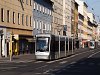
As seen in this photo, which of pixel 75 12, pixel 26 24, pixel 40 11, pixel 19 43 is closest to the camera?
pixel 19 43

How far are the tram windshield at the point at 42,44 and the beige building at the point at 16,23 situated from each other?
3771 millimetres

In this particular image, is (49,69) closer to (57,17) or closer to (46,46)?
(46,46)

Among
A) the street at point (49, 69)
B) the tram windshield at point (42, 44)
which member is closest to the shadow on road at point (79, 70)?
the street at point (49, 69)

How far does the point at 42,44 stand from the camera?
44438mm

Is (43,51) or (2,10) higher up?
(2,10)

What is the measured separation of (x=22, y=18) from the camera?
64.0m

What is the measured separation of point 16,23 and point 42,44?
646 inches

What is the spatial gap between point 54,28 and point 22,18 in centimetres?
3038

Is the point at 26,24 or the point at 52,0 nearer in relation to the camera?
the point at 26,24

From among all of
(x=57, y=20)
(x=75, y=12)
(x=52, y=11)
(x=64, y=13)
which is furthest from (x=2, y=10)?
(x=75, y=12)

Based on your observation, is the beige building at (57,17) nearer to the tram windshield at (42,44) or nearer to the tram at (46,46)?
the tram at (46,46)

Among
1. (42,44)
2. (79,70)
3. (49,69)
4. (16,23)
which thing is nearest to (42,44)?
(42,44)

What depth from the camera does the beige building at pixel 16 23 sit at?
178ft

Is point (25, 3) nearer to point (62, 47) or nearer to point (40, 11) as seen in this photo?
point (40, 11)
